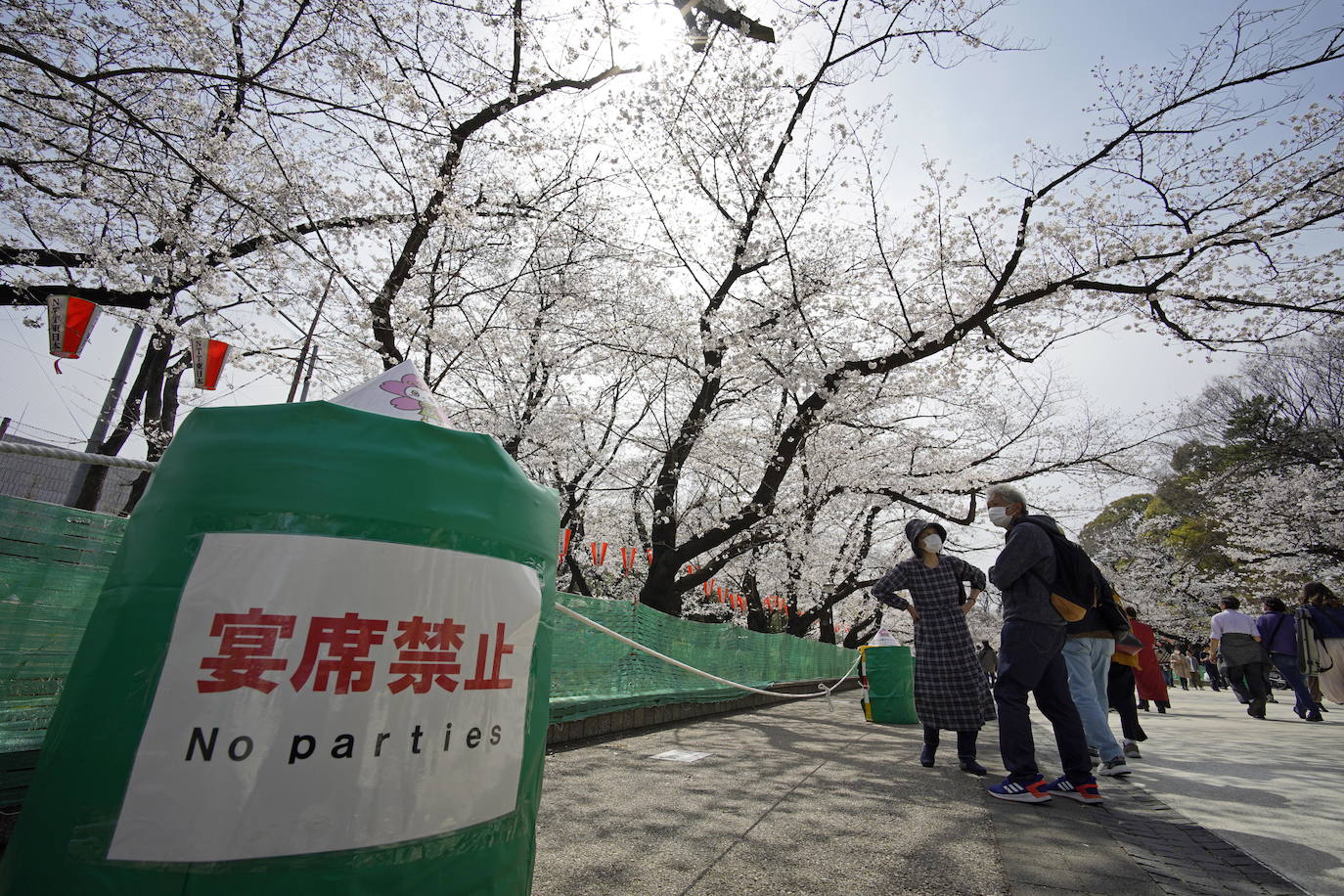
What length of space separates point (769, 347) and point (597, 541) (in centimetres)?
914

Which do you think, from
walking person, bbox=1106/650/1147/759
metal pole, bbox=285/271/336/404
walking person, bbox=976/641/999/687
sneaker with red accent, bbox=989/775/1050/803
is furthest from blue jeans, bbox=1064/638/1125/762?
metal pole, bbox=285/271/336/404

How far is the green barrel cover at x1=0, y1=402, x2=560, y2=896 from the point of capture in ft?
3.72

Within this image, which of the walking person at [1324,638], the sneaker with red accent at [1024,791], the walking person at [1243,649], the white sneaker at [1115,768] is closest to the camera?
the sneaker with red accent at [1024,791]

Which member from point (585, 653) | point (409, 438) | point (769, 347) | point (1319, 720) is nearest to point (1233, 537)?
point (1319, 720)

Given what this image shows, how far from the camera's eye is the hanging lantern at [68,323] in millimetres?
8273

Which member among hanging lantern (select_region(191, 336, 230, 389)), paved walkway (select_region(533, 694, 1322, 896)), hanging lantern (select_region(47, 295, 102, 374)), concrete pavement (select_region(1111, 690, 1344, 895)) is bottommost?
paved walkway (select_region(533, 694, 1322, 896))

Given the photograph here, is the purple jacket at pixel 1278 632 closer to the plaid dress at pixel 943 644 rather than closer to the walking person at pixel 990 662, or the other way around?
the walking person at pixel 990 662

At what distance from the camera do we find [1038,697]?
3684 millimetres

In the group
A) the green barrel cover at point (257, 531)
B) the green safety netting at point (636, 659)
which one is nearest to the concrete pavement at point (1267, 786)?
the green barrel cover at point (257, 531)

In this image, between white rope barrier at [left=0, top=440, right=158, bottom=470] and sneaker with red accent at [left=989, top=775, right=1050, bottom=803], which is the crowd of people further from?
white rope barrier at [left=0, top=440, right=158, bottom=470]

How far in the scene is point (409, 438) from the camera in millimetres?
1445

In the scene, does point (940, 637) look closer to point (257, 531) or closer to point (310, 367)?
point (257, 531)

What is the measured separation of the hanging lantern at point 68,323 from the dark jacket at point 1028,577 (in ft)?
34.8

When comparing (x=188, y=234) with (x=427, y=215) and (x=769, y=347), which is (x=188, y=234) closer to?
(x=427, y=215)
